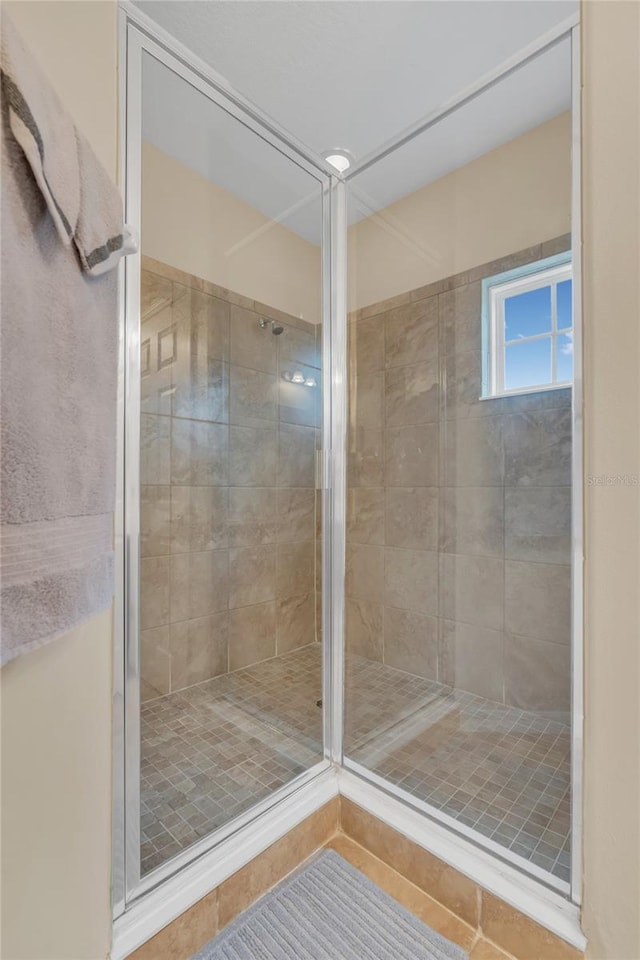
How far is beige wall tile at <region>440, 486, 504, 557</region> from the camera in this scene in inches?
67.2

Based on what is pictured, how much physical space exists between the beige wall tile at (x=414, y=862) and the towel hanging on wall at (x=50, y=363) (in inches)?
39.8

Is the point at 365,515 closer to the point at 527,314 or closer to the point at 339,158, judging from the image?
the point at 527,314

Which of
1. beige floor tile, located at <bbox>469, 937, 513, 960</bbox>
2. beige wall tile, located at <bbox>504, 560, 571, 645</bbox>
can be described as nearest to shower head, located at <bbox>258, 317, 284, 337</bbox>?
beige wall tile, located at <bbox>504, 560, 571, 645</bbox>

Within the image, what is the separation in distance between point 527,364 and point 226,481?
1.29 metres

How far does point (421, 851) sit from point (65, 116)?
5.29 ft

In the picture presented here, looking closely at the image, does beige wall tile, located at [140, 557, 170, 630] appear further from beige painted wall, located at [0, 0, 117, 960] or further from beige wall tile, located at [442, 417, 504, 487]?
beige wall tile, located at [442, 417, 504, 487]

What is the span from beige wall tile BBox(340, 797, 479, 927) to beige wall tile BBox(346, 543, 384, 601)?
68 centimetres

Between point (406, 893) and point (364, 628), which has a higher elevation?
point (364, 628)

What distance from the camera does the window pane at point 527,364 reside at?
4.90ft

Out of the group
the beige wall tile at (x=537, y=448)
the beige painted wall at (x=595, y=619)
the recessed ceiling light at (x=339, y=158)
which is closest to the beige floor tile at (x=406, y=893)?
the beige painted wall at (x=595, y=619)

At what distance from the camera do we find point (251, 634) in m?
1.98

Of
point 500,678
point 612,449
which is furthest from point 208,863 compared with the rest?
point 612,449

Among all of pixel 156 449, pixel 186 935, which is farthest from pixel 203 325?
A: pixel 186 935

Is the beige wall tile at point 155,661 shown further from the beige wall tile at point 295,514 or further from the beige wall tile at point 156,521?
the beige wall tile at point 295,514
